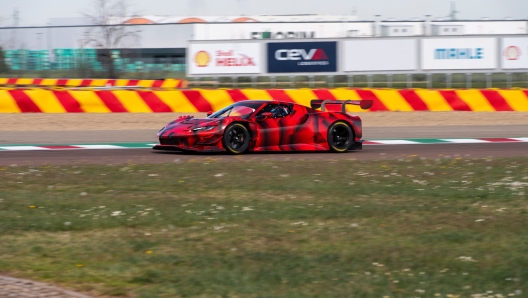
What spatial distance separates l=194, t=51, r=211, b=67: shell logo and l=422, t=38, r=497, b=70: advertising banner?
31.6 ft

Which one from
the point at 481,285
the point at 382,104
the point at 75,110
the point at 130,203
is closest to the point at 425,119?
the point at 382,104

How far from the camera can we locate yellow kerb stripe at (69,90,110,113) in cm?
2212

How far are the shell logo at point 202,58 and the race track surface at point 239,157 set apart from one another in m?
19.8

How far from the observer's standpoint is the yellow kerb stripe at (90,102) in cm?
2212

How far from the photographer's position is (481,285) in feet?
18.0

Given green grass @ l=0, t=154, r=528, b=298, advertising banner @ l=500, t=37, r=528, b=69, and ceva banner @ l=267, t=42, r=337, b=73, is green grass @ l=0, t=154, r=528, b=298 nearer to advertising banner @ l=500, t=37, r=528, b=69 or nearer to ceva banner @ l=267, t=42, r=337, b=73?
ceva banner @ l=267, t=42, r=337, b=73

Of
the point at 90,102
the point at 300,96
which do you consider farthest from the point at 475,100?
the point at 90,102

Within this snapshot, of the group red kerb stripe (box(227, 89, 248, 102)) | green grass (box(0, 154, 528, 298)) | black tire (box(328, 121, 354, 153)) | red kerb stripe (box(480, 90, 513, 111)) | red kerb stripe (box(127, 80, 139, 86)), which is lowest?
green grass (box(0, 154, 528, 298))

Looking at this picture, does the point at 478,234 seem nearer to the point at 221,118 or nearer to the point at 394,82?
the point at 221,118

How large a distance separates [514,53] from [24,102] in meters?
22.2

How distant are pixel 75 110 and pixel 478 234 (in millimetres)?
16828

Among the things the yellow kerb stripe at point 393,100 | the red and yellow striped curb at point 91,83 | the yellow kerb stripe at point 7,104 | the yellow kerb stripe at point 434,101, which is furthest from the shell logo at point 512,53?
the yellow kerb stripe at point 7,104

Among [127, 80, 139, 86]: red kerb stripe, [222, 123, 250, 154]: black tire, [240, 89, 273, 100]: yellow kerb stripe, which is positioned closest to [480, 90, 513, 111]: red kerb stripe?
[240, 89, 273, 100]: yellow kerb stripe

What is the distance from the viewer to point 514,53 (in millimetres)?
34688
